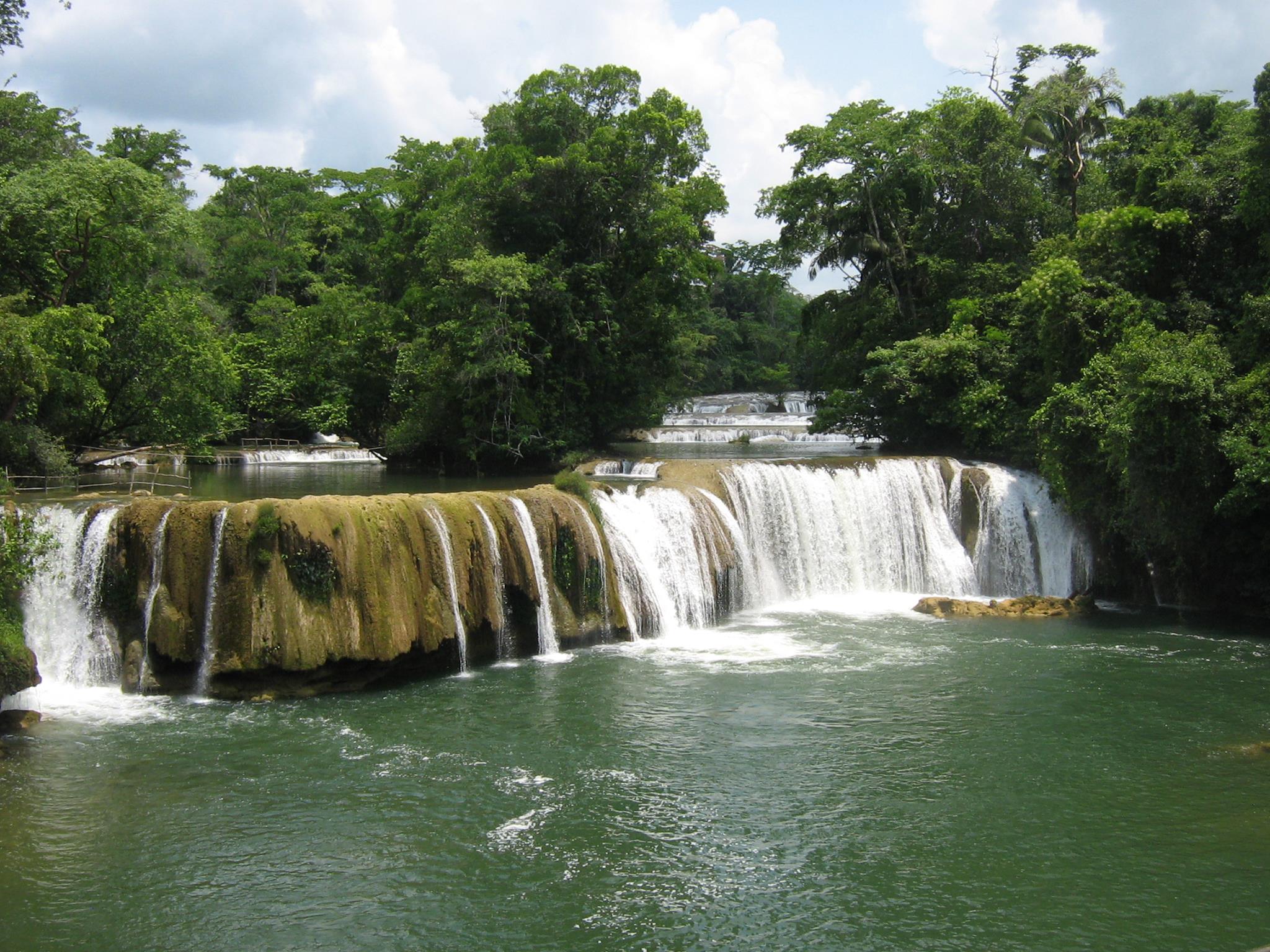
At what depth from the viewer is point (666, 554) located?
17516 mm

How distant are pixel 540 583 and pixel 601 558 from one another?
122 centimetres

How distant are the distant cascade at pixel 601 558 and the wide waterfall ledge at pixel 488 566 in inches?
1.1

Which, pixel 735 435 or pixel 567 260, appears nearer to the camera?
pixel 567 260

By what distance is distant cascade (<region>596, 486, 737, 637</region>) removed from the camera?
54.9ft

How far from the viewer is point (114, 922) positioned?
7859 mm

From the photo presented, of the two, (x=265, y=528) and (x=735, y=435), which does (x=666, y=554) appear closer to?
(x=265, y=528)

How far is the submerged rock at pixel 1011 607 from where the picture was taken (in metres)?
17.9

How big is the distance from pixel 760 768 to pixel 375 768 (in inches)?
158

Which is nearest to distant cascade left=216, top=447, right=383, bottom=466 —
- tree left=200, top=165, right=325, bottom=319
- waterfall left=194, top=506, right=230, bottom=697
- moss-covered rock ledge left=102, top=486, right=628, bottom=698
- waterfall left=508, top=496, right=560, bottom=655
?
tree left=200, top=165, right=325, bottom=319

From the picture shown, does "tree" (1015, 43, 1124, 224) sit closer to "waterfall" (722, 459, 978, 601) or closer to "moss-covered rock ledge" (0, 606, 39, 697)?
"waterfall" (722, 459, 978, 601)

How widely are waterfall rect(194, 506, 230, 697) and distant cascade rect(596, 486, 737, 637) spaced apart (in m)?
6.07

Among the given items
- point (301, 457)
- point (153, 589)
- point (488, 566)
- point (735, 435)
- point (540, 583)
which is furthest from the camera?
point (735, 435)

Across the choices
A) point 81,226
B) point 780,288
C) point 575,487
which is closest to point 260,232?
point 780,288

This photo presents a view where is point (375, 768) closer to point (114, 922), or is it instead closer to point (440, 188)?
point (114, 922)
